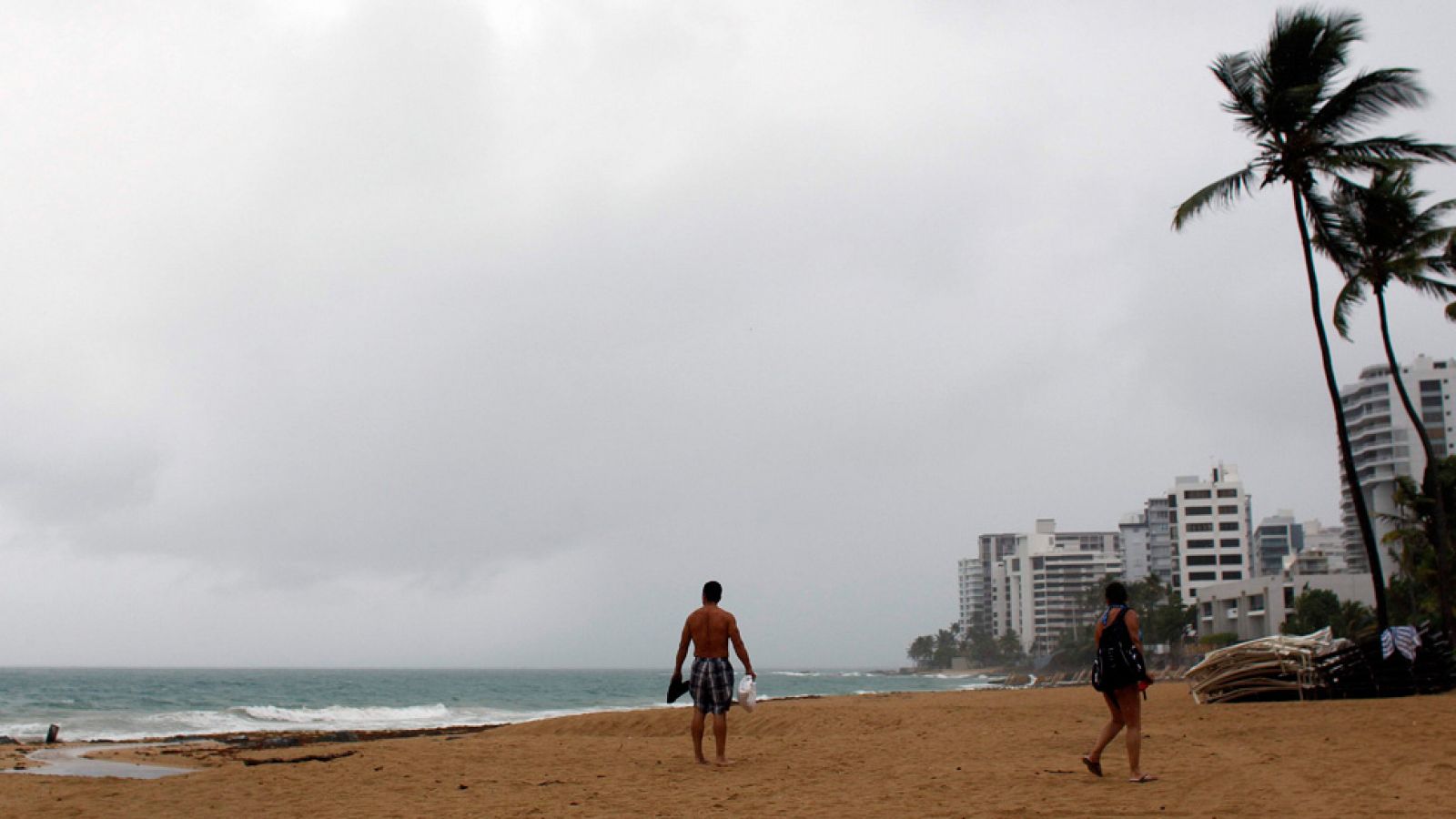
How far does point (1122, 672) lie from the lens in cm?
917

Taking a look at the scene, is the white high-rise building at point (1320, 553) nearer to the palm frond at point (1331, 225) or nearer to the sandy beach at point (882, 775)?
the palm frond at point (1331, 225)

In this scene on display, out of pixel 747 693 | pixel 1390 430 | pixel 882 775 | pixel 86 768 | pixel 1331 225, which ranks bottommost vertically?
pixel 86 768

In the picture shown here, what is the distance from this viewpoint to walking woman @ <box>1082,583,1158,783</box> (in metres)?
9.16

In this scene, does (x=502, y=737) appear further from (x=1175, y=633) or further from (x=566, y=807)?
(x=1175, y=633)

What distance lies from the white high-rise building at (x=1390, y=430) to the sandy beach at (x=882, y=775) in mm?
108128

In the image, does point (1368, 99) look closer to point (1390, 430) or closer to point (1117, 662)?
point (1117, 662)

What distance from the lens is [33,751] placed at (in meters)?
18.8

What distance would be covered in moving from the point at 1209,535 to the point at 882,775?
121422mm

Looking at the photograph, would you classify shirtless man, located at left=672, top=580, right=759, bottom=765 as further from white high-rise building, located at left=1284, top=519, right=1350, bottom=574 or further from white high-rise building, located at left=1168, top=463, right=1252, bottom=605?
white high-rise building, located at left=1168, top=463, right=1252, bottom=605

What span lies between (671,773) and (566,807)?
2289mm

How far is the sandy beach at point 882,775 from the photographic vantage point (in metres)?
8.33

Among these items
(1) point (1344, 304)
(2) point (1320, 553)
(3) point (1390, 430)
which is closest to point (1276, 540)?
(3) point (1390, 430)

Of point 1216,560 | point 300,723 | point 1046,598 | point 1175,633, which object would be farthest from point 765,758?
point 1046,598

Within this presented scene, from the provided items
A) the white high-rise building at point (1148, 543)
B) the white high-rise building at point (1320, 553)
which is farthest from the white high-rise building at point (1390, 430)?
the white high-rise building at point (1148, 543)
